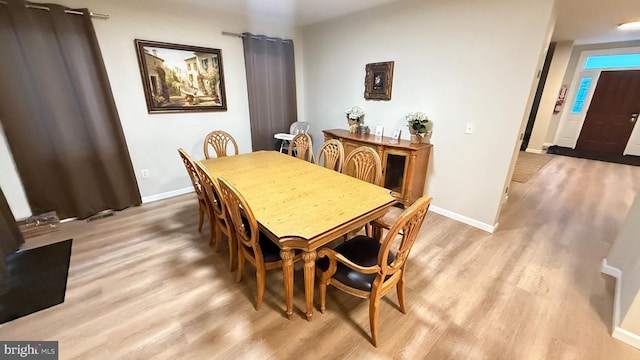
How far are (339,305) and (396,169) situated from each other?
1.95 metres

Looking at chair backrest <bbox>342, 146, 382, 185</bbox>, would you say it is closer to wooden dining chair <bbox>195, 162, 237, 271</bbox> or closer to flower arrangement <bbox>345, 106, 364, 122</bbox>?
wooden dining chair <bbox>195, 162, 237, 271</bbox>

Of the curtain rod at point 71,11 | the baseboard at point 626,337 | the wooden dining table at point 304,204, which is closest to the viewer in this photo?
the wooden dining table at point 304,204

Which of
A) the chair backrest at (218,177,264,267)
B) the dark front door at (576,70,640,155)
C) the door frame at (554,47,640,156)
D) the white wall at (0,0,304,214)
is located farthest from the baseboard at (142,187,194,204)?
the dark front door at (576,70,640,155)

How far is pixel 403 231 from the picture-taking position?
1258mm

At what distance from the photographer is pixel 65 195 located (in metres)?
2.73

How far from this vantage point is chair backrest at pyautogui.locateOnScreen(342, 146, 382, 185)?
6.95 ft

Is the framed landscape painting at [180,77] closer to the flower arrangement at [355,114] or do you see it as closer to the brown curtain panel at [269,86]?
the brown curtain panel at [269,86]

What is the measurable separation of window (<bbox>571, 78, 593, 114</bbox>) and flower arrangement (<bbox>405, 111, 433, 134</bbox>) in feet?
19.6

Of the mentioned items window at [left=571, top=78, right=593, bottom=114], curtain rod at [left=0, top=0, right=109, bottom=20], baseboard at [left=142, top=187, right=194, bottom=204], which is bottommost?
baseboard at [left=142, top=187, right=194, bottom=204]

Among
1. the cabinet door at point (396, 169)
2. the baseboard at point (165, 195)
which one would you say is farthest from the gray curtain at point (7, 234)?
the cabinet door at point (396, 169)

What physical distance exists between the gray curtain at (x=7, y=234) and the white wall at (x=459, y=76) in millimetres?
3937

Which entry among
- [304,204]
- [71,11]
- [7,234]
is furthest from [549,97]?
[7,234]

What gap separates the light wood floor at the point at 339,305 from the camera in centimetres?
146

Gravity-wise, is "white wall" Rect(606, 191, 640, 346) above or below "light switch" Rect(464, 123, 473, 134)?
below
